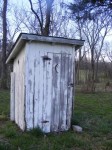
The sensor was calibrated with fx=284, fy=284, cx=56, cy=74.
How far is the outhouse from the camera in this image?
7078 millimetres

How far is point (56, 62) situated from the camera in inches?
291

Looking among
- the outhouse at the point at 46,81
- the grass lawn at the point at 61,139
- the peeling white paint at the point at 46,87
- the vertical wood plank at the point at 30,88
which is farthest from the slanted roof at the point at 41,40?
the grass lawn at the point at 61,139

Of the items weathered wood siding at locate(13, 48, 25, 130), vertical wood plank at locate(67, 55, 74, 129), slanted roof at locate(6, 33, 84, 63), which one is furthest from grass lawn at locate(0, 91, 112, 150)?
slanted roof at locate(6, 33, 84, 63)

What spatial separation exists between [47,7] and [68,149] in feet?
45.9

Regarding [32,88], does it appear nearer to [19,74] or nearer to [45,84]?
[45,84]

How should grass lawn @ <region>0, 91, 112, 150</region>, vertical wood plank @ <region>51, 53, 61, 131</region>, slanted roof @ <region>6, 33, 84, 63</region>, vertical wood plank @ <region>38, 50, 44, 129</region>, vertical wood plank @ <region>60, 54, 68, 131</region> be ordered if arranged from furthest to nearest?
vertical wood plank @ <region>60, 54, 68, 131</region>
vertical wood plank @ <region>51, 53, 61, 131</region>
vertical wood plank @ <region>38, 50, 44, 129</region>
slanted roof @ <region>6, 33, 84, 63</region>
grass lawn @ <region>0, 91, 112, 150</region>

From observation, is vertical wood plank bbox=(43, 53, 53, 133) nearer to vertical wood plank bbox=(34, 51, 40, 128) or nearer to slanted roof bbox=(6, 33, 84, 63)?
vertical wood plank bbox=(34, 51, 40, 128)

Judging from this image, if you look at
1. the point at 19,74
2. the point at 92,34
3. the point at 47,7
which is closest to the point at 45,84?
the point at 19,74

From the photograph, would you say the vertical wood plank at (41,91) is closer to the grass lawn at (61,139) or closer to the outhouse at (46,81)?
the outhouse at (46,81)

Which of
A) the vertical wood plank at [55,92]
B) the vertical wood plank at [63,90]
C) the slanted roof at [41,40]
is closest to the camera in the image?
the slanted roof at [41,40]

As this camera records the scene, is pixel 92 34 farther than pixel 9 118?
Yes

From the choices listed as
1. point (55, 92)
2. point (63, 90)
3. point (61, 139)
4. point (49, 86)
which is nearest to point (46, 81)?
point (49, 86)

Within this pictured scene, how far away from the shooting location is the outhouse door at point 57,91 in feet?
23.9

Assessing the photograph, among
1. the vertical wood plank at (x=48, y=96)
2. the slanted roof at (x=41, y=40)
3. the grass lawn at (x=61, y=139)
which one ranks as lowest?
the grass lawn at (x=61, y=139)
